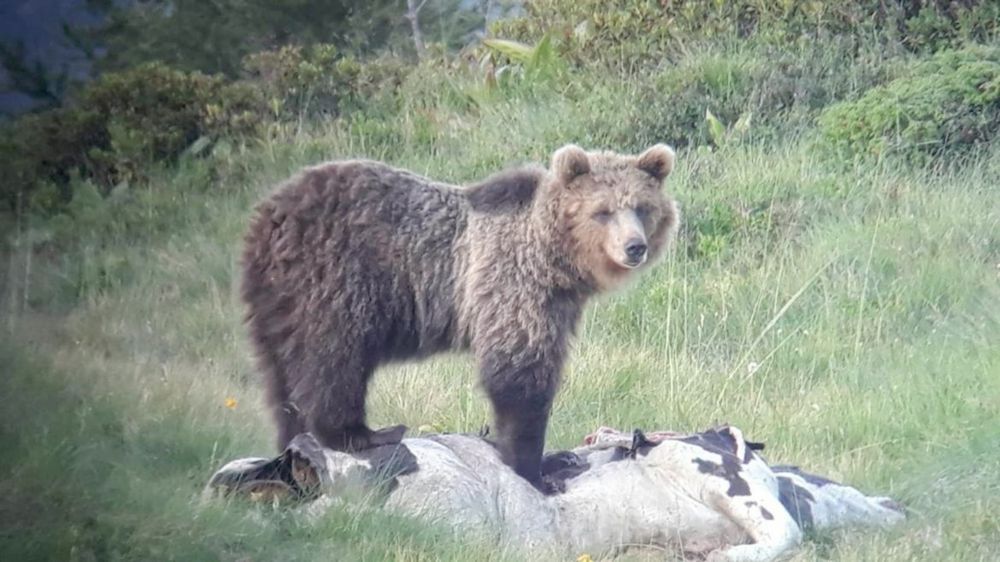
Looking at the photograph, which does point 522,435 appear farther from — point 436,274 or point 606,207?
point 606,207

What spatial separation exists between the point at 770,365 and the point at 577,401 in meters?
1.40

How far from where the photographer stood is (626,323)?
10.6 m

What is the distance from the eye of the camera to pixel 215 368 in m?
9.96

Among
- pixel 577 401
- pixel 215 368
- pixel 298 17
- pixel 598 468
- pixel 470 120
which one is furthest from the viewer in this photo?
pixel 298 17

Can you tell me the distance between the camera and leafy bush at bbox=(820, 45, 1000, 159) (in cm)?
1283

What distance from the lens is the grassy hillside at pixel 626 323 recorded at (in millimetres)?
5707

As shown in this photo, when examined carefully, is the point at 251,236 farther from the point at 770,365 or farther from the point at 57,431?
the point at 770,365

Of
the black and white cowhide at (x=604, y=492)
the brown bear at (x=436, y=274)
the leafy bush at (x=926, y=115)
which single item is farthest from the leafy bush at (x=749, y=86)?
the black and white cowhide at (x=604, y=492)

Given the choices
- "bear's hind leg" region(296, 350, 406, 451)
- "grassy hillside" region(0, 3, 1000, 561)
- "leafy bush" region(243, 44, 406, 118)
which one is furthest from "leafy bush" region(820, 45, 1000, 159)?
"bear's hind leg" region(296, 350, 406, 451)

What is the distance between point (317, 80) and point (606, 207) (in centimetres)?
838

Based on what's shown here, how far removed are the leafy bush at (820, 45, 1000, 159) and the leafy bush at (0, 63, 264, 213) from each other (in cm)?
570

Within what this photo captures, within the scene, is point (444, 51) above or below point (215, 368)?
above

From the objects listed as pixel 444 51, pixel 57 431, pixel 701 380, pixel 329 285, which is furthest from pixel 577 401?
pixel 444 51

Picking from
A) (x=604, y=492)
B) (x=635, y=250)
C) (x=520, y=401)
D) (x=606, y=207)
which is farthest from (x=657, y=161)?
(x=604, y=492)
